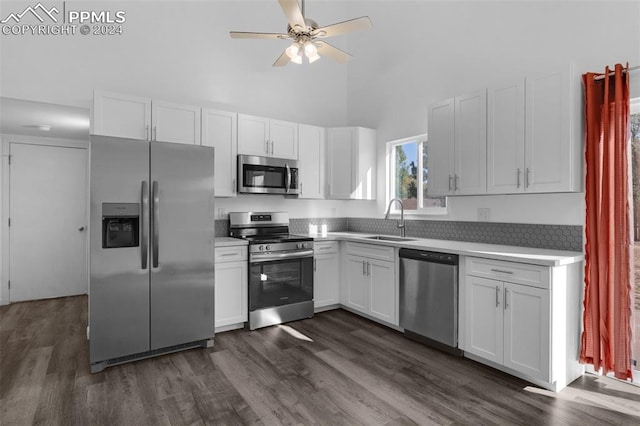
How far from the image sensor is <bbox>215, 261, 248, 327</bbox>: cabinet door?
147 inches

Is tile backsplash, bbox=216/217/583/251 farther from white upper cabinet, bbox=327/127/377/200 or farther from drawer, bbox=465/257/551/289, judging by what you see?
drawer, bbox=465/257/551/289

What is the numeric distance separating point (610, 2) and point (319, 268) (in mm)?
3570

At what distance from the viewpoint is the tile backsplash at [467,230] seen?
3017 millimetres

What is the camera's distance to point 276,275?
403 centimetres

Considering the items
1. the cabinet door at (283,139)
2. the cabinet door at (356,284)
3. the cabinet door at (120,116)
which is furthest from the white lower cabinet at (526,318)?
the cabinet door at (120,116)

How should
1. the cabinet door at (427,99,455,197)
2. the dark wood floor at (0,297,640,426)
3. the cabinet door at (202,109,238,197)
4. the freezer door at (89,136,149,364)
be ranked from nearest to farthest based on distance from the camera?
the dark wood floor at (0,297,640,426)
the freezer door at (89,136,149,364)
the cabinet door at (427,99,455,197)
the cabinet door at (202,109,238,197)

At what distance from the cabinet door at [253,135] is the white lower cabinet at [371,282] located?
1566 mm

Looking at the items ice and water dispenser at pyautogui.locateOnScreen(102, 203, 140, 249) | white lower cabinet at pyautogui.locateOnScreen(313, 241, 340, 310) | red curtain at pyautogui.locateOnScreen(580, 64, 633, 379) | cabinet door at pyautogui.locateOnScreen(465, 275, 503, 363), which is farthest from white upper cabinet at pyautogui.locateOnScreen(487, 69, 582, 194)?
ice and water dispenser at pyautogui.locateOnScreen(102, 203, 140, 249)

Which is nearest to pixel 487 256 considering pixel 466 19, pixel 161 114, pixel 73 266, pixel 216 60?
pixel 466 19

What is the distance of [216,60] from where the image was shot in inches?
180

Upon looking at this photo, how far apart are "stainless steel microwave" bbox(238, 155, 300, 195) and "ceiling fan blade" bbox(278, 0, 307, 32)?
181 cm

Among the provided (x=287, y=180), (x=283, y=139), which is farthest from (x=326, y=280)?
(x=283, y=139)

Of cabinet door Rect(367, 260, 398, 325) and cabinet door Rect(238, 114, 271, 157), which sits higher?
cabinet door Rect(238, 114, 271, 157)

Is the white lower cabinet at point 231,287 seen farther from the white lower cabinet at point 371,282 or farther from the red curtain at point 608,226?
the red curtain at point 608,226
